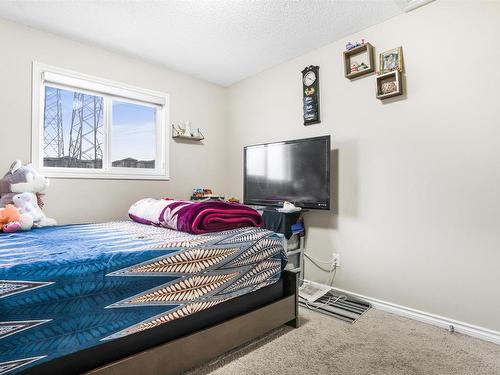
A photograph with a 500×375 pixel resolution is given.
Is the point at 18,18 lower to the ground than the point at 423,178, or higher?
higher

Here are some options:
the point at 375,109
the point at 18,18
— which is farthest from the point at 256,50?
the point at 18,18

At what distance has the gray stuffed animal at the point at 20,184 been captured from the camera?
84.8 inches

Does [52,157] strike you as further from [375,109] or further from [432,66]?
[432,66]

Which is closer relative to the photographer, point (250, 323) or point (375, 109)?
point (250, 323)

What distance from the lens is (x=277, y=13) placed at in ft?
7.57

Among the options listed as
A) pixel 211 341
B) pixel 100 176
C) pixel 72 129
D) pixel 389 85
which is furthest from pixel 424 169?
pixel 72 129

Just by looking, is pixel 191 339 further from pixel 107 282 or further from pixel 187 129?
pixel 187 129

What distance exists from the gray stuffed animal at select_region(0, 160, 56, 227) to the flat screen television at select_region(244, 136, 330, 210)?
75.6 inches

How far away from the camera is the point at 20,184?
218 centimetres

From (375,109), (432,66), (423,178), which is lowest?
(423,178)

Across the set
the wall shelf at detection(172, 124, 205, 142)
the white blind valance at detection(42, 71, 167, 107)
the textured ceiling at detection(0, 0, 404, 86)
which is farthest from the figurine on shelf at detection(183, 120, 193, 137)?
the textured ceiling at detection(0, 0, 404, 86)

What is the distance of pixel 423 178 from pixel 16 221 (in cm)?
296

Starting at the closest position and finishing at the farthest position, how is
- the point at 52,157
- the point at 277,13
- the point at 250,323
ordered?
the point at 250,323 < the point at 277,13 < the point at 52,157

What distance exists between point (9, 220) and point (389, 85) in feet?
9.84
